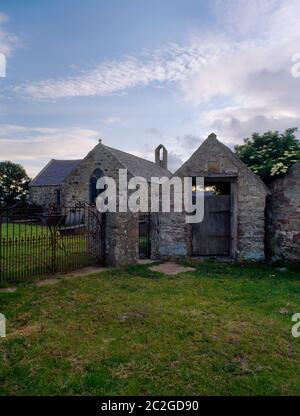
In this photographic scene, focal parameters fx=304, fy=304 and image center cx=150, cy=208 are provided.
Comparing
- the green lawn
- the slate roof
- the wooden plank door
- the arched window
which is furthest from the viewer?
the slate roof

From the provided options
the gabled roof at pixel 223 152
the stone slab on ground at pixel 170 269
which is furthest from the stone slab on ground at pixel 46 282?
the gabled roof at pixel 223 152

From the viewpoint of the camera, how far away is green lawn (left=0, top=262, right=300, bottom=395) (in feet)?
12.3

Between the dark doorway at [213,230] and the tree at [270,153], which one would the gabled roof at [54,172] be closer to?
the dark doorway at [213,230]

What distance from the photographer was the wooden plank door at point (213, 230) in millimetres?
11320

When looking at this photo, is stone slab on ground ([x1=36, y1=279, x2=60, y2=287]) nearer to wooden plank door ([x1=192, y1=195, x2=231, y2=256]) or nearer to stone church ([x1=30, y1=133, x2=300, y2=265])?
stone church ([x1=30, y1=133, x2=300, y2=265])

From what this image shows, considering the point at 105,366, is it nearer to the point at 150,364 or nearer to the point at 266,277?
the point at 150,364

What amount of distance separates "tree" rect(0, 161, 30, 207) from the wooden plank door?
33098 millimetres

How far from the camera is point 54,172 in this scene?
36.3 meters

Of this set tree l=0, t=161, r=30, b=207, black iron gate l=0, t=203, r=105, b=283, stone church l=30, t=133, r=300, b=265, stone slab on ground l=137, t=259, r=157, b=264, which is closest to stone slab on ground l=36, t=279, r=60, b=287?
black iron gate l=0, t=203, r=105, b=283

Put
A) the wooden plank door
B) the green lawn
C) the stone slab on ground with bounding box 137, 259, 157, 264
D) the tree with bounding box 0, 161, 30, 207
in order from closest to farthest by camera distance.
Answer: the green lawn → the stone slab on ground with bounding box 137, 259, 157, 264 → the wooden plank door → the tree with bounding box 0, 161, 30, 207

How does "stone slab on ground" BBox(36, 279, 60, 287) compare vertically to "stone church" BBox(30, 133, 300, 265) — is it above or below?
below

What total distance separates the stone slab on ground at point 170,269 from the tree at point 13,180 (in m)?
33.5
